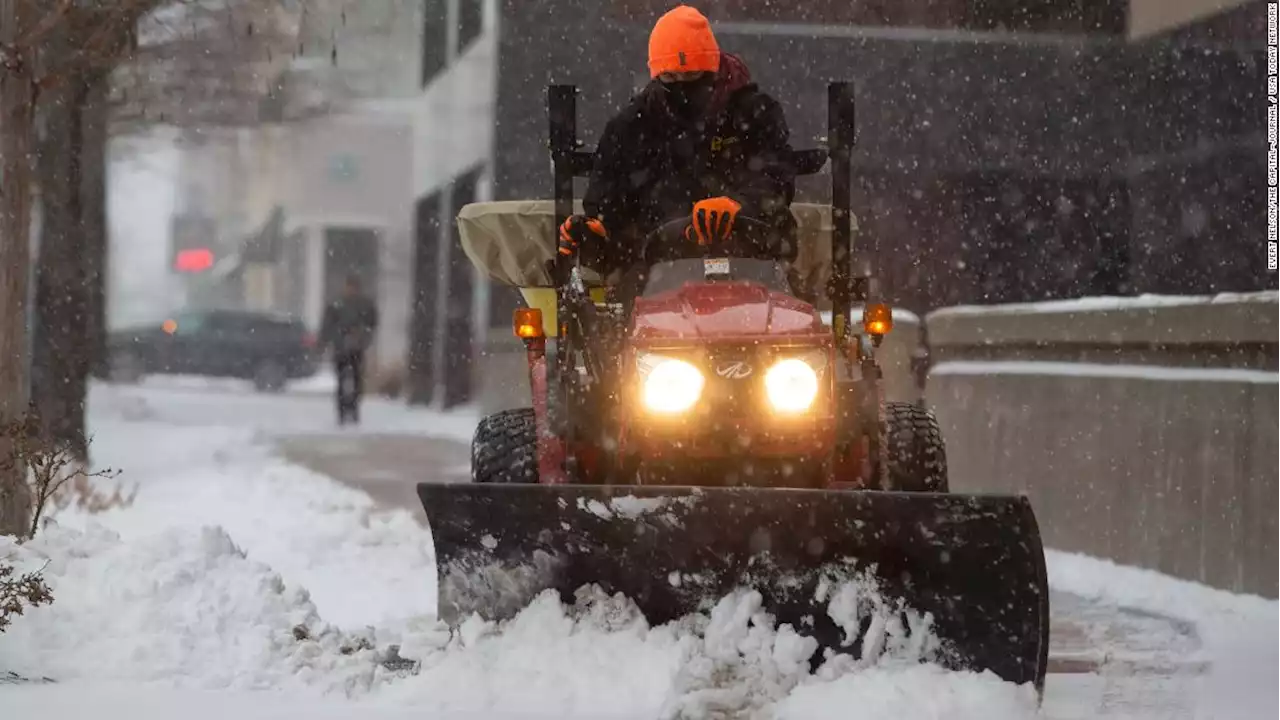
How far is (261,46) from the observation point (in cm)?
1577

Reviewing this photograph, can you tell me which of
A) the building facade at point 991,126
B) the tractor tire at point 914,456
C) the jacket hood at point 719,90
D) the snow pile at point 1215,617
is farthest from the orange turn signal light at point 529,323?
the building facade at point 991,126

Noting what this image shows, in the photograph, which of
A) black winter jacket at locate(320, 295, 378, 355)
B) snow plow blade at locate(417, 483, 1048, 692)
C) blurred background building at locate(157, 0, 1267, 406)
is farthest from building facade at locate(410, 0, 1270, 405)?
snow plow blade at locate(417, 483, 1048, 692)

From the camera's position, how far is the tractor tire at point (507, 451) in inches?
253

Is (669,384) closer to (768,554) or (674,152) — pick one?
(768,554)

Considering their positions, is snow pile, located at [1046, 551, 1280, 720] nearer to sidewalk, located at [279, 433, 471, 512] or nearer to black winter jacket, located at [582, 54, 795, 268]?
black winter jacket, located at [582, 54, 795, 268]

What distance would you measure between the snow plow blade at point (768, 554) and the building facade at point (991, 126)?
42.1ft

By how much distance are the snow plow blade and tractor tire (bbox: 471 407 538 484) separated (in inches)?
24.5

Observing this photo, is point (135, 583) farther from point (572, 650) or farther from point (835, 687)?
point (835, 687)

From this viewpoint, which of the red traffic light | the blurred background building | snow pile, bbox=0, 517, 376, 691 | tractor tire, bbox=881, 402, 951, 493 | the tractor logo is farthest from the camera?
the red traffic light

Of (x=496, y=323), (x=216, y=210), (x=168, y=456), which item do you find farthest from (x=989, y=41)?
(x=216, y=210)

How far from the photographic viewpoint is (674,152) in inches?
262

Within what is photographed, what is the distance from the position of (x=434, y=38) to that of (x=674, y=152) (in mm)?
23062

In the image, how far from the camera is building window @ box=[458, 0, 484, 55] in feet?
78.4

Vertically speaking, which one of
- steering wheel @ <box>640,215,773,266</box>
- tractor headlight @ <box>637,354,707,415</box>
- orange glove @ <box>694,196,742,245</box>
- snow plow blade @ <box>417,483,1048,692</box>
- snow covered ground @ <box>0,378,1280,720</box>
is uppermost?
orange glove @ <box>694,196,742,245</box>
